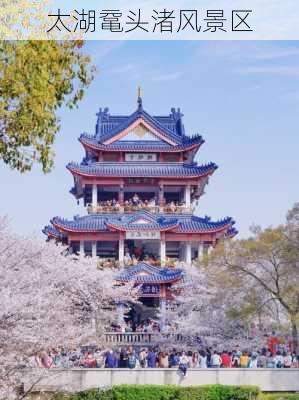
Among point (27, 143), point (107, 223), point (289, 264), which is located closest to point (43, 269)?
point (289, 264)

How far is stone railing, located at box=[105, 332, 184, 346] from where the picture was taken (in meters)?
42.9

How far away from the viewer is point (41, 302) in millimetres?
24453

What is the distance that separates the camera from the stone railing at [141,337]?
141 feet

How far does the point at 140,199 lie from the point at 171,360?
18985mm

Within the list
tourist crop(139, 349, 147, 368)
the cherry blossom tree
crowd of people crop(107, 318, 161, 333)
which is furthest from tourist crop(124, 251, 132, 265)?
tourist crop(139, 349, 147, 368)

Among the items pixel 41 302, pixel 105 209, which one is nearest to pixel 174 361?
pixel 41 302

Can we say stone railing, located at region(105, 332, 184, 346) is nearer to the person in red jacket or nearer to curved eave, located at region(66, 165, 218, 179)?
the person in red jacket

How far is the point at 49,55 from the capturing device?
15.6 metres

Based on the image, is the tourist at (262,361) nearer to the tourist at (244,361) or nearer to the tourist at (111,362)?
the tourist at (244,361)

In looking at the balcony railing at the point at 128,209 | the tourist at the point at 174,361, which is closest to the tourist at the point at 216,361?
the tourist at the point at 174,361

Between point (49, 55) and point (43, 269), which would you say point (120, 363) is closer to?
point (43, 269)

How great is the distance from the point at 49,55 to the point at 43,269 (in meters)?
20.1

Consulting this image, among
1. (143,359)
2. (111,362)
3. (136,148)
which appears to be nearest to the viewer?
(111,362)

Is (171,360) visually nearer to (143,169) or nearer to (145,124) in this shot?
(143,169)
